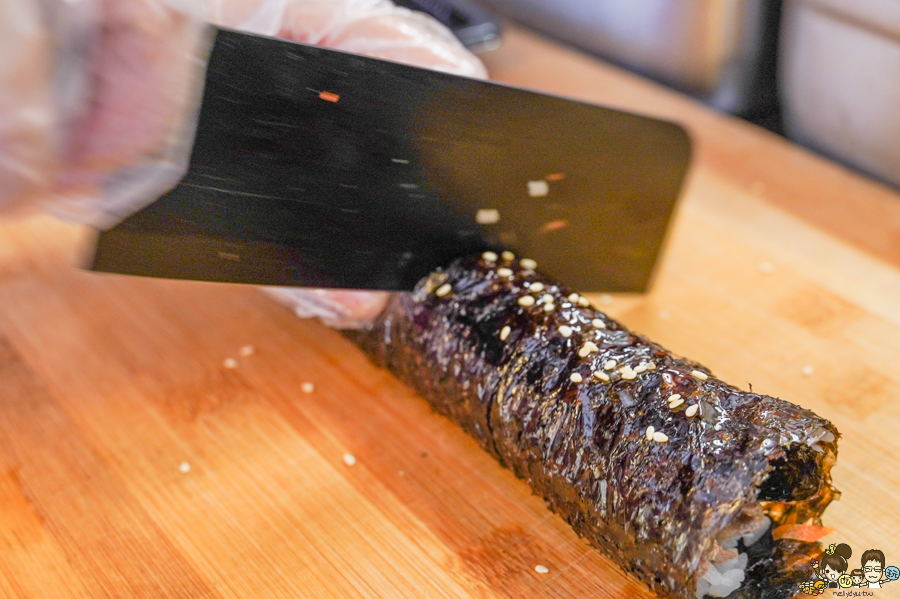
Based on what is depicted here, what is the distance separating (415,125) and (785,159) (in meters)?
1.53

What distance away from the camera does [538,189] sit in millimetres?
1609

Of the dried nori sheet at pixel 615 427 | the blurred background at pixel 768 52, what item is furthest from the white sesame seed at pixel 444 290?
the blurred background at pixel 768 52

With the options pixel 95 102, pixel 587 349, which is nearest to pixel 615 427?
pixel 587 349

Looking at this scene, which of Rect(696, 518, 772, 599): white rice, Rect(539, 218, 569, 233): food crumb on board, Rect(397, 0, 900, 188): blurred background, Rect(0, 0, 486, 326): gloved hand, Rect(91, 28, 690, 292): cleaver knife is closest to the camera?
Rect(0, 0, 486, 326): gloved hand

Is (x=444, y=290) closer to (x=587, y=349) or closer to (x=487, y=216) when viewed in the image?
(x=487, y=216)

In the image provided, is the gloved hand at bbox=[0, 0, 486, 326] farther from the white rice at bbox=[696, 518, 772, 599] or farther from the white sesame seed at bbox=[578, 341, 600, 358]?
the white rice at bbox=[696, 518, 772, 599]

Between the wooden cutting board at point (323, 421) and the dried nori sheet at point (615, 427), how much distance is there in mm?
160

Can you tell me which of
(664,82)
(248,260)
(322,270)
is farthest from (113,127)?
(664,82)

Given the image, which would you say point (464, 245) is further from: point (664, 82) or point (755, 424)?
point (664, 82)

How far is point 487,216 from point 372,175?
266 mm

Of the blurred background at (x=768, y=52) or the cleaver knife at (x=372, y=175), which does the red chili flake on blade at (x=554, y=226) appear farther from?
the blurred background at (x=768, y=52)

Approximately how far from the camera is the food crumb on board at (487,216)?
1578 mm

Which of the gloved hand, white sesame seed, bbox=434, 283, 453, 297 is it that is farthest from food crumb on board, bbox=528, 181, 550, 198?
the gloved hand

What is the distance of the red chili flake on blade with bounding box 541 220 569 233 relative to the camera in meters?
1.66
